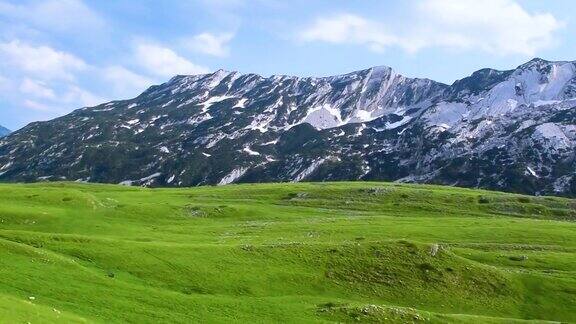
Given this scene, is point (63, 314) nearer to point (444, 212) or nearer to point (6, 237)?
point (6, 237)

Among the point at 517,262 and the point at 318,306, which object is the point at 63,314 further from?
the point at 517,262

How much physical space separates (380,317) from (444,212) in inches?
3288

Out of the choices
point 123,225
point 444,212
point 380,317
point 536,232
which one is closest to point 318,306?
point 380,317

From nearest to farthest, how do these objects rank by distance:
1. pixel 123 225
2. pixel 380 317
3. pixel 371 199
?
pixel 380 317, pixel 123 225, pixel 371 199

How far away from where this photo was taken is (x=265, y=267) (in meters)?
59.7

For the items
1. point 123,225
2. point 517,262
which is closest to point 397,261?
point 517,262

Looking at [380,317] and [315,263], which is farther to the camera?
[315,263]

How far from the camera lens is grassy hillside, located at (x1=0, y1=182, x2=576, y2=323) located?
1772 inches

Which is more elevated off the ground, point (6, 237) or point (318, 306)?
point (6, 237)

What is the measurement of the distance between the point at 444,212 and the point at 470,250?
47.1 meters

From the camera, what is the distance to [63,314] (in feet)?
118

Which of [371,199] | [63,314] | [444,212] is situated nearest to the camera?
[63,314]

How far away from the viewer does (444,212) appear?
125812mm

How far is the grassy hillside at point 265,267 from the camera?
148 ft
